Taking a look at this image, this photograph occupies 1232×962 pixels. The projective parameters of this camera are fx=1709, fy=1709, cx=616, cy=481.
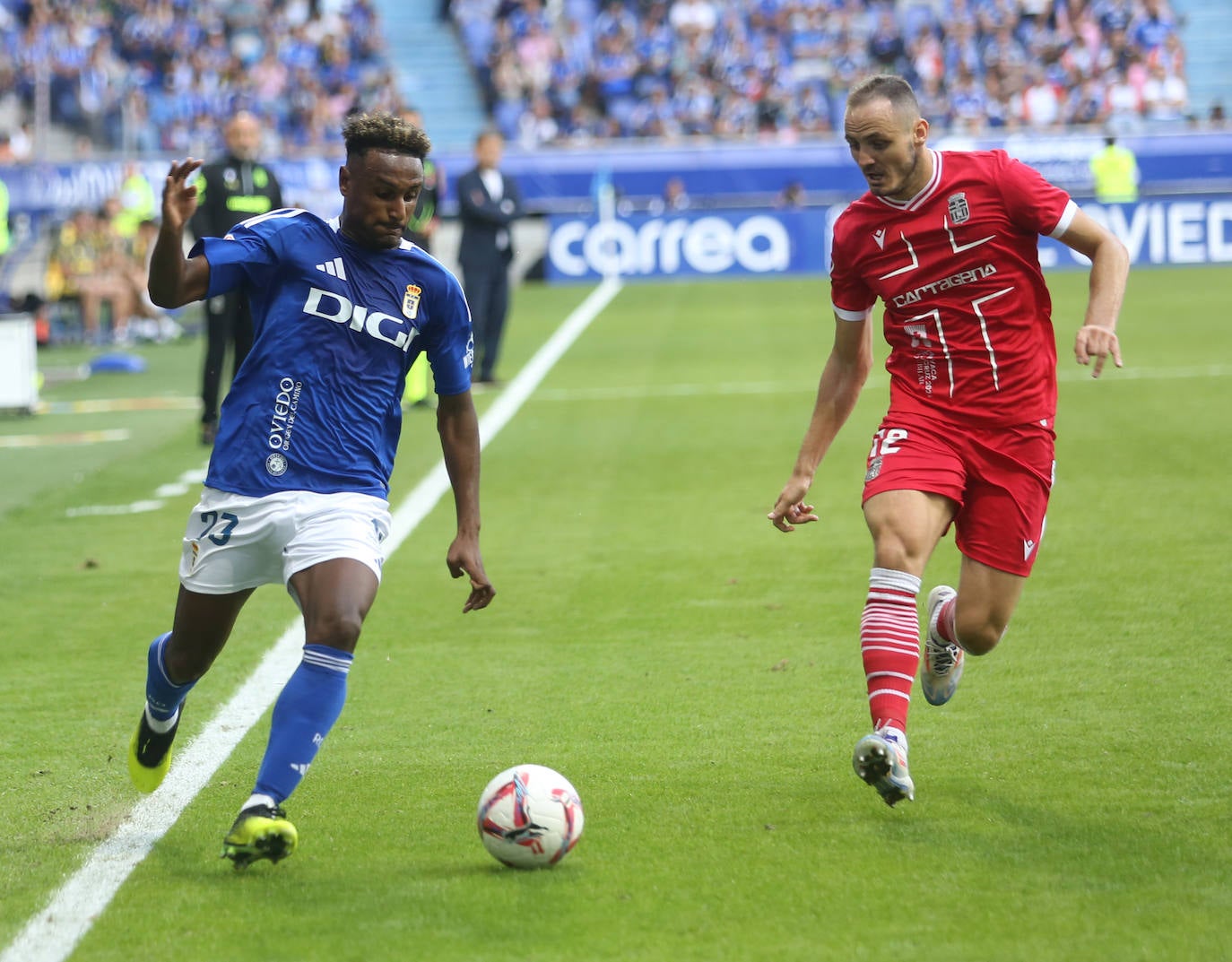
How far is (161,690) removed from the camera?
16.5ft

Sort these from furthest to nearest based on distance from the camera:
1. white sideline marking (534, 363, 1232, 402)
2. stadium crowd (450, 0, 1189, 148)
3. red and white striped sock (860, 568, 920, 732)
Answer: stadium crowd (450, 0, 1189, 148), white sideline marking (534, 363, 1232, 402), red and white striped sock (860, 568, 920, 732)

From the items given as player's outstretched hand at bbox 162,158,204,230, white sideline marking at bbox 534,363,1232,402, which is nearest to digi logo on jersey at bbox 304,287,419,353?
player's outstretched hand at bbox 162,158,204,230

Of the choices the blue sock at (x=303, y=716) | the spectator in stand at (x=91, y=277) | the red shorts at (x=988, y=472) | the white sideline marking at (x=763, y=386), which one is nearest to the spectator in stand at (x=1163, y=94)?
the white sideline marking at (x=763, y=386)

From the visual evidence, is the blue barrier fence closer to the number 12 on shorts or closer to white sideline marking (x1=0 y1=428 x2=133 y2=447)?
white sideline marking (x1=0 y1=428 x2=133 y2=447)

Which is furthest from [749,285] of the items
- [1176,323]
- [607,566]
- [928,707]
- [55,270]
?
[928,707]

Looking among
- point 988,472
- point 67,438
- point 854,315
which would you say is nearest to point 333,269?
point 854,315

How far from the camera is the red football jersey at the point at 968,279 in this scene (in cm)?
534

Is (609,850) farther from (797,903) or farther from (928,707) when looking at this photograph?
(928,707)

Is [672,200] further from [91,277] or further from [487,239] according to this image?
[487,239]

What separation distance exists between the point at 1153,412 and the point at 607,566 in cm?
646

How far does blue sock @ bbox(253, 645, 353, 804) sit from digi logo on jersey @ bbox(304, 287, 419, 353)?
0.92 meters

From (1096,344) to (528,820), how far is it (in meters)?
2.06

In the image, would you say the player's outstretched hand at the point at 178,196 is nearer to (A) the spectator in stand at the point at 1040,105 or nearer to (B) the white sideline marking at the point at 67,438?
(B) the white sideline marking at the point at 67,438

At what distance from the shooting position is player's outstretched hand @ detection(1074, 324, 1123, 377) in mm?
4797
